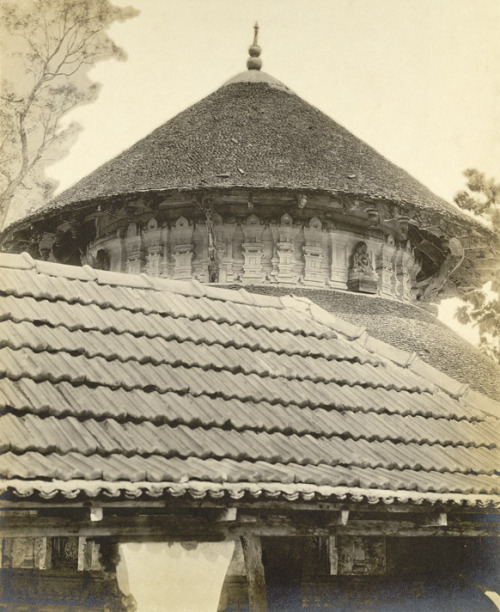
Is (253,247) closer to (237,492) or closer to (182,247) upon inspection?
(182,247)

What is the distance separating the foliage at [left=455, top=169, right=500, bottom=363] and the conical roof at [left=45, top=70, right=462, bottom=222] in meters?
7.56

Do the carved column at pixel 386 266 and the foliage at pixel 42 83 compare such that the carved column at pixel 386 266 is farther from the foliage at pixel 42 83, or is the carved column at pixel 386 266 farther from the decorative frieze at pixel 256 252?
the foliage at pixel 42 83

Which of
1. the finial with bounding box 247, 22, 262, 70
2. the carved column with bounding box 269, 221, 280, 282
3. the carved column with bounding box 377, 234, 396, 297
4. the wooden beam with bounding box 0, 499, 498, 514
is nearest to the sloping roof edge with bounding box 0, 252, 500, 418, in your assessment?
the wooden beam with bounding box 0, 499, 498, 514

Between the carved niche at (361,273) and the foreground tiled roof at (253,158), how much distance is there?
3.68 feet

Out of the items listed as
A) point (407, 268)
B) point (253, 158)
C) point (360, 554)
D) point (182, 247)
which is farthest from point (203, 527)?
point (407, 268)

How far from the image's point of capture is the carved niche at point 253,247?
640 inches

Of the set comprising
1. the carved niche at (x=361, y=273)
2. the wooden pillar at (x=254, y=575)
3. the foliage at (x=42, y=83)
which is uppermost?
the foliage at (x=42, y=83)

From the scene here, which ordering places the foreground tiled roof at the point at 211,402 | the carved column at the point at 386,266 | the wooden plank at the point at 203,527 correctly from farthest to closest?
the carved column at the point at 386,266
the foreground tiled roof at the point at 211,402
the wooden plank at the point at 203,527

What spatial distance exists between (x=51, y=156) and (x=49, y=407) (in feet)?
63.1

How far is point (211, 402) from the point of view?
23.9 ft

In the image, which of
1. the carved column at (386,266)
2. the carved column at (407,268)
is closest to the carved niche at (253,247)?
the carved column at (386,266)

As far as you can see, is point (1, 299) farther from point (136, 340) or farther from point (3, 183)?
point (3, 183)

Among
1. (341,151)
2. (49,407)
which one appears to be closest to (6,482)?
(49,407)

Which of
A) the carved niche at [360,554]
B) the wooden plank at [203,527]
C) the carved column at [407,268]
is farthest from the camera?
the carved column at [407,268]
